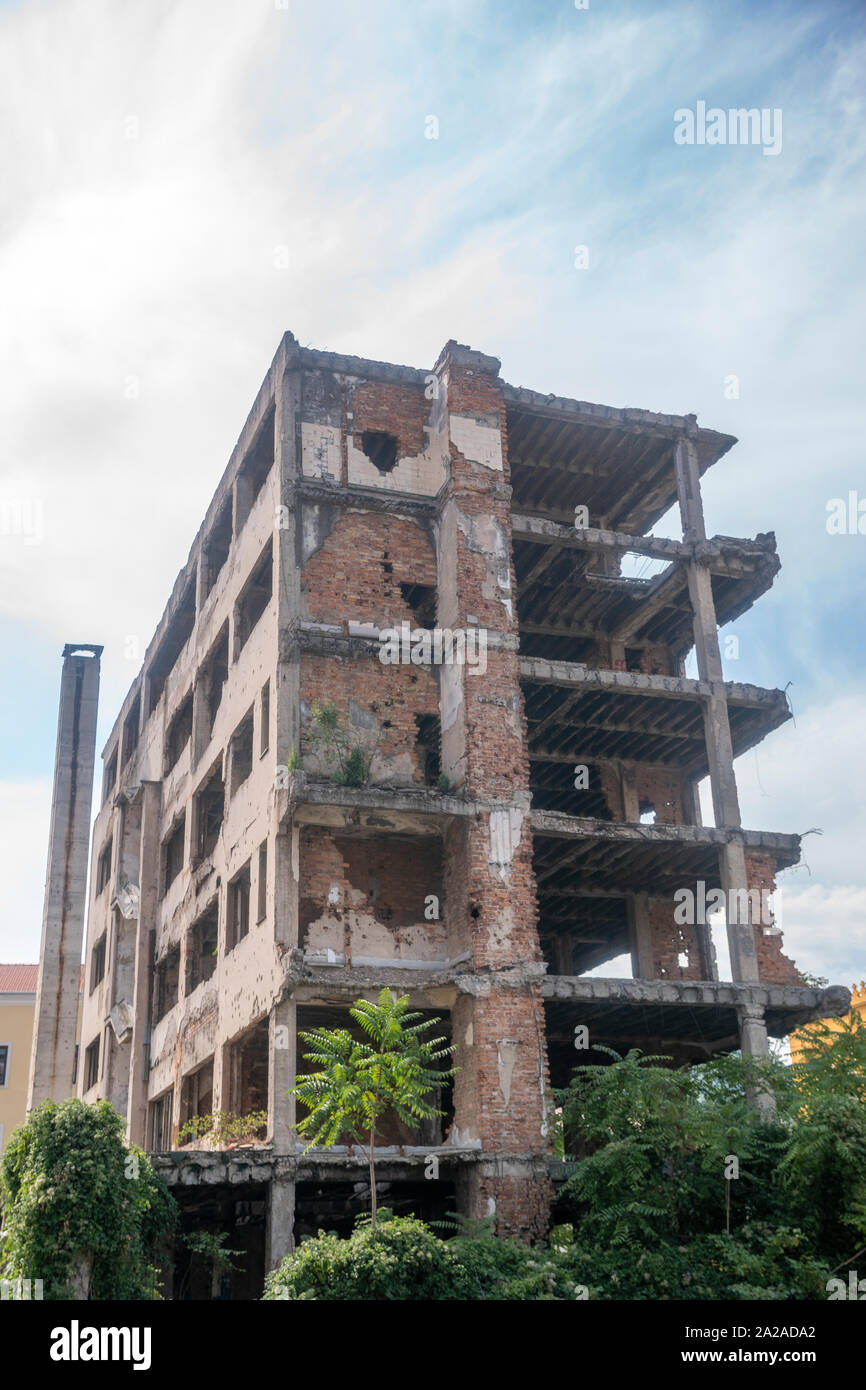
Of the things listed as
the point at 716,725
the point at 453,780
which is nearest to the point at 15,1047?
the point at 453,780

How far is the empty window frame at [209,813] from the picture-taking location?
90.9 feet

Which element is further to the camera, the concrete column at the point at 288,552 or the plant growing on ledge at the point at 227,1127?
the concrete column at the point at 288,552

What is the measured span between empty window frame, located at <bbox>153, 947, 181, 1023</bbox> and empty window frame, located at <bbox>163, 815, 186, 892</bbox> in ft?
5.49

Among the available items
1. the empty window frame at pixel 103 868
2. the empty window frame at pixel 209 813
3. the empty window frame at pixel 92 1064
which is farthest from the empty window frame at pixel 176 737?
the empty window frame at pixel 92 1064

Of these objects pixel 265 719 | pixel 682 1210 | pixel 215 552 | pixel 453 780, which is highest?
pixel 215 552

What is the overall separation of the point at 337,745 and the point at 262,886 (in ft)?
8.54

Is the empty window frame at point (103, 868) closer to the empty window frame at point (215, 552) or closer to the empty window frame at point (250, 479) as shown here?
the empty window frame at point (215, 552)

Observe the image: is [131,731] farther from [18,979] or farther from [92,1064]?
[18,979]

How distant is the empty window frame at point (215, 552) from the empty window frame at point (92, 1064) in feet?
46.6

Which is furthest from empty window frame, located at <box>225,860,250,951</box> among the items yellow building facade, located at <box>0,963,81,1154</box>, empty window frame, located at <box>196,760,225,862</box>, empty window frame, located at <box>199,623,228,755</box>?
yellow building facade, located at <box>0,963,81,1154</box>

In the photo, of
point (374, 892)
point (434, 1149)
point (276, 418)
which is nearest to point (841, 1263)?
point (434, 1149)

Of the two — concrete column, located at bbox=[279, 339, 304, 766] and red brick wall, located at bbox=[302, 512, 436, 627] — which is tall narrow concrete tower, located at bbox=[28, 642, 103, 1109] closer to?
concrete column, located at bbox=[279, 339, 304, 766]

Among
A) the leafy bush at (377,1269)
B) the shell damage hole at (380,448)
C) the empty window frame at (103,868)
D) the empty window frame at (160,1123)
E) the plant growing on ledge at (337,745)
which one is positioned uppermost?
the shell damage hole at (380,448)

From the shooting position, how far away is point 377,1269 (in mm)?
14117
